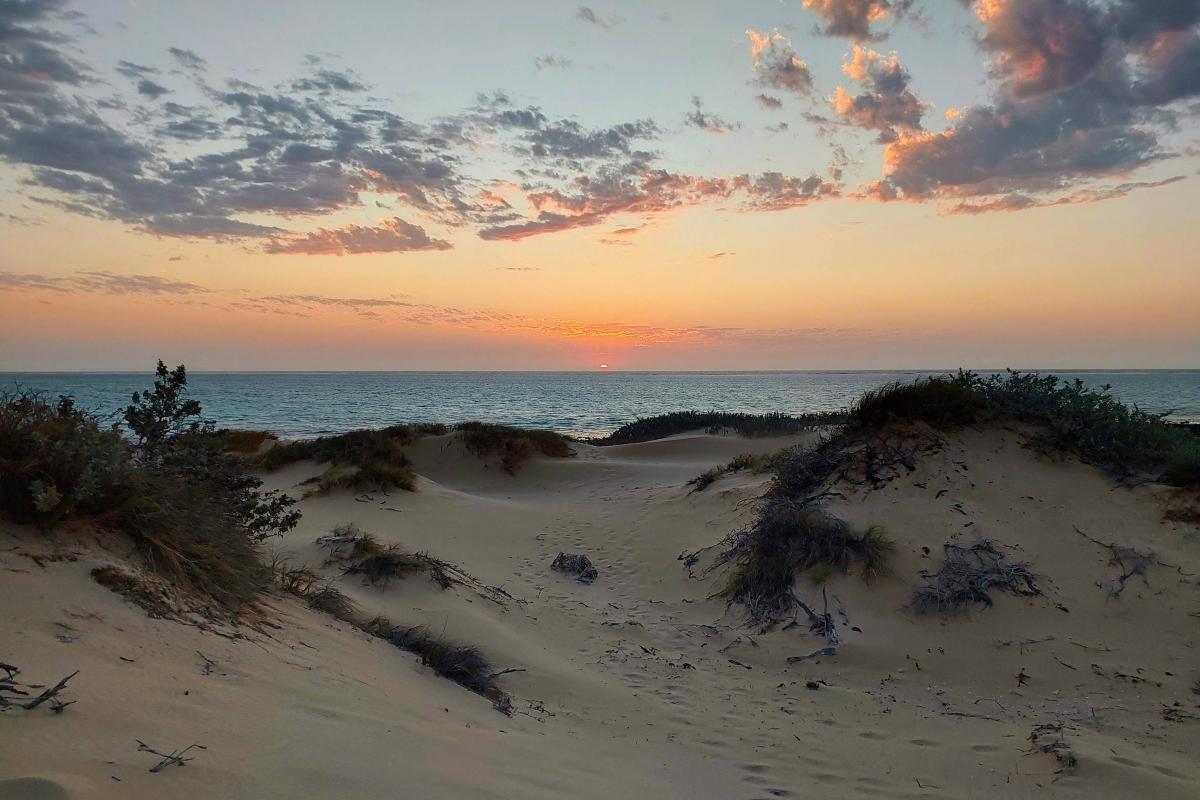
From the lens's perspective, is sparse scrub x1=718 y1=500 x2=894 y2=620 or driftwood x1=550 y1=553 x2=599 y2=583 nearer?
sparse scrub x1=718 y1=500 x2=894 y2=620

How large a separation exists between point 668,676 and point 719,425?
2153cm

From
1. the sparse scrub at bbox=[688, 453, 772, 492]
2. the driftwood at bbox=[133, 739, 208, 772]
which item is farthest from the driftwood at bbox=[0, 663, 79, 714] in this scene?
the sparse scrub at bbox=[688, 453, 772, 492]

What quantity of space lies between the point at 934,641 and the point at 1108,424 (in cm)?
468

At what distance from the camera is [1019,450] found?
914cm

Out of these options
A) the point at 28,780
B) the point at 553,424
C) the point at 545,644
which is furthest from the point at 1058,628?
the point at 553,424

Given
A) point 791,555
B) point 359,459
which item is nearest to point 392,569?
point 791,555

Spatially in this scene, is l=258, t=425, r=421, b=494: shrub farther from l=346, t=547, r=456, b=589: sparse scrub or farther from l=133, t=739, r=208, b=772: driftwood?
l=133, t=739, r=208, b=772: driftwood

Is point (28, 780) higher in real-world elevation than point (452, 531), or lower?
higher

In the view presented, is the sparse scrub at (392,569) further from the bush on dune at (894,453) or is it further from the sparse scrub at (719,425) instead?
the sparse scrub at (719,425)

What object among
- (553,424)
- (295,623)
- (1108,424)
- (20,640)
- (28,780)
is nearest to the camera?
(28,780)

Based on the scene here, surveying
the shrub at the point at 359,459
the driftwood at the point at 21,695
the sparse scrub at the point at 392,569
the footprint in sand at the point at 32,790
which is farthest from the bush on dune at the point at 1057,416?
the shrub at the point at 359,459

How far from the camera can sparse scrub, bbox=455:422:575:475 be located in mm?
20109

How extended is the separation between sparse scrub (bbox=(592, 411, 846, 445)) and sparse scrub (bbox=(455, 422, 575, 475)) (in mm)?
6862

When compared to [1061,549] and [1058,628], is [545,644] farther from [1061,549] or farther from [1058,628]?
[1061,549]
